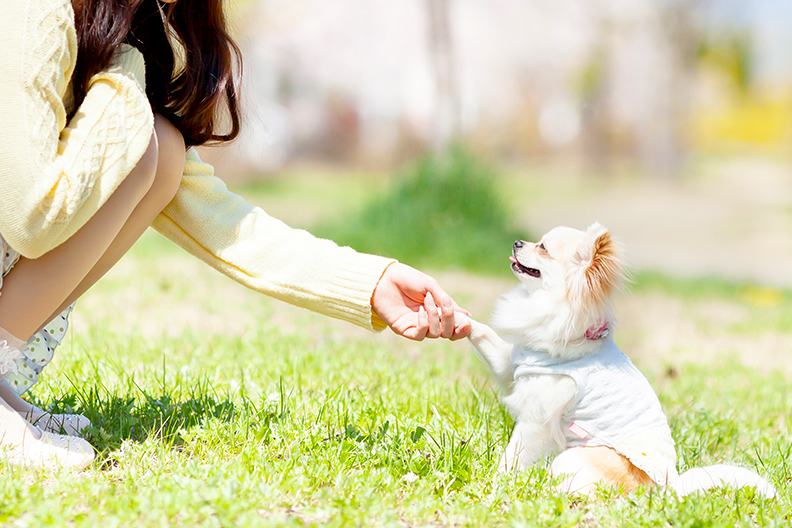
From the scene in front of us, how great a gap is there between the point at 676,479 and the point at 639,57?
891 inches

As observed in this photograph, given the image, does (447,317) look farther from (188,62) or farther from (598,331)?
(188,62)

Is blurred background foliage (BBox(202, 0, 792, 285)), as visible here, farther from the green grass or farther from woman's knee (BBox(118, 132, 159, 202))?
woman's knee (BBox(118, 132, 159, 202))

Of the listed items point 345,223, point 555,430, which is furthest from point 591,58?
point 555,430

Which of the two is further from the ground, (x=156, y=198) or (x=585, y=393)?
(x=156, y=198)

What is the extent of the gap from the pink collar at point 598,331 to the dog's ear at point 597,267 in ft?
0.21

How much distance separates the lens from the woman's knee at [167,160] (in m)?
1.73

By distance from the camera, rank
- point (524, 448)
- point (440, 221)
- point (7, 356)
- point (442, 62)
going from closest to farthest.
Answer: point (7, 356), point (524, 448), point (440, 221), point (442, 62)

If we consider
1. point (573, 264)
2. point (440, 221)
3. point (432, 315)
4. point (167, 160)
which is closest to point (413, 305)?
point (432, 315)

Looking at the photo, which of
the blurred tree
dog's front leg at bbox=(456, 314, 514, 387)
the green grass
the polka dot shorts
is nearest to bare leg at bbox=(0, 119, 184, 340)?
the polka dot shorts

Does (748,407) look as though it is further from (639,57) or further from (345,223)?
(639,57)

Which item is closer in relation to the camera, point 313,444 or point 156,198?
point 156,198

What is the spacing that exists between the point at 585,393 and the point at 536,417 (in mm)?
143

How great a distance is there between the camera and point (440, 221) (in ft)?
20.3

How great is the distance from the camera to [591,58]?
72.9 feet
